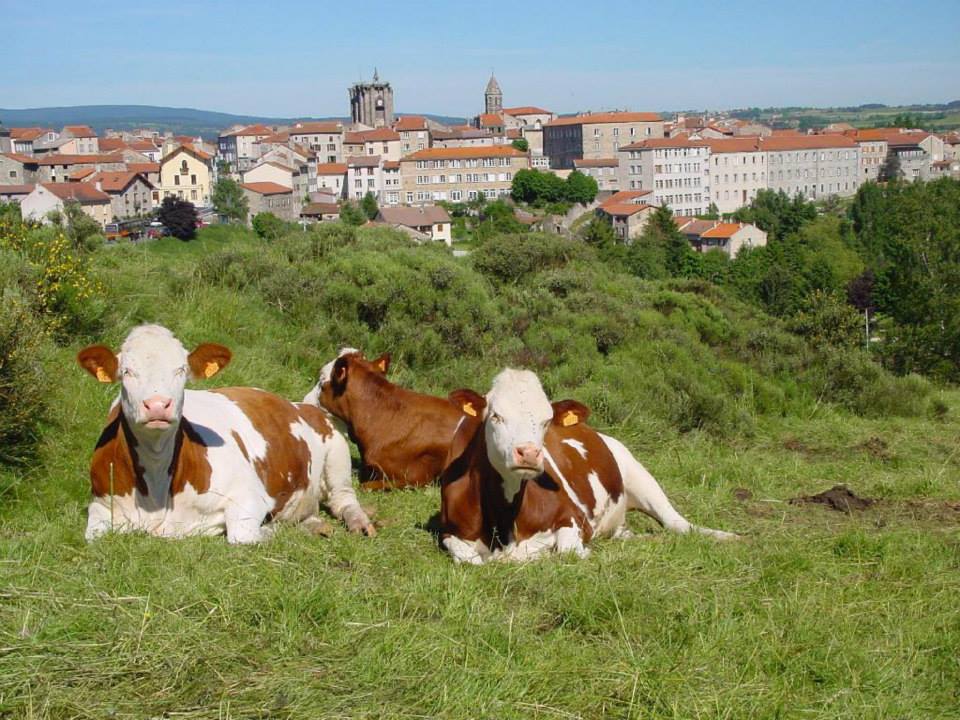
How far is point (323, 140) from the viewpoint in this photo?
158m

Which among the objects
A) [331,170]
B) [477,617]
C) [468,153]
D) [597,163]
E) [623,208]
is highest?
[468,153]

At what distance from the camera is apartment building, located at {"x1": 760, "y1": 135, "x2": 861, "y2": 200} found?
13988 centimetres

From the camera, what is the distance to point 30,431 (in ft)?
22.4

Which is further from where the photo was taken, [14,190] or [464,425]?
[14,190]

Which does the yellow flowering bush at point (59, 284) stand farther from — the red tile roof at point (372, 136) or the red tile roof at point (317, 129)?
the red tile roof at point (317, 129)

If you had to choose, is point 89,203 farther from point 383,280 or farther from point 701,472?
point 701,472

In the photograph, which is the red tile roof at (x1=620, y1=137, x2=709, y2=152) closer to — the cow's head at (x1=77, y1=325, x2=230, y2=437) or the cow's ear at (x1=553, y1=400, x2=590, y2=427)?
the cow's ear at (x1=553, y1=400, x2=590, y2=427)

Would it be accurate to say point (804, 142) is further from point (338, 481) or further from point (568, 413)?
point (568, 413)

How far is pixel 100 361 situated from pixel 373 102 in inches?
7511

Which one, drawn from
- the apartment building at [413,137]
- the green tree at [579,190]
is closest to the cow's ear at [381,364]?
the green tree at [579,190]

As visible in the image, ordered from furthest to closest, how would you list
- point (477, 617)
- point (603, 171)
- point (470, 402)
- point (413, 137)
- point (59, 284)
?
point (413, 137) → point (603, 171) → point (59, 284) → point (470, 402) → point (477, 617)

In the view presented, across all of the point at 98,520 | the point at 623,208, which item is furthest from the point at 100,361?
the point at 623,208

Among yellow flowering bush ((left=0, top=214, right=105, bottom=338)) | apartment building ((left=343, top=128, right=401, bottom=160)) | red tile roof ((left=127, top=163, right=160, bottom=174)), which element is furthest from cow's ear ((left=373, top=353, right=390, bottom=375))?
apartment building ((left=343, top=128, right=401, bottom=160))

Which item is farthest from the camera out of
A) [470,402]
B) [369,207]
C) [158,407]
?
[369,207]
